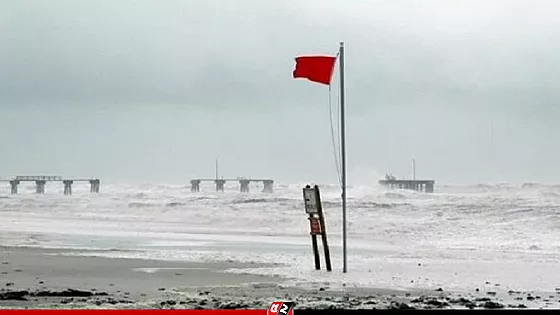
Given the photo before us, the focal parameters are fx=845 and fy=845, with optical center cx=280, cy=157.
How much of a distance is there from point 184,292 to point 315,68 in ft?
13.4

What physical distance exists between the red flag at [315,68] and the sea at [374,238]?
2906 mm

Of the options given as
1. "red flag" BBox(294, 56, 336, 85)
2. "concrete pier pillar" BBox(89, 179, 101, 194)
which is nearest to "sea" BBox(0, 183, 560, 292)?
A: "red flag" BBox(294, 56, 336, 85)

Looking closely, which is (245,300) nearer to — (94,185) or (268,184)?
(268,184)

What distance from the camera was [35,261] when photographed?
14375mm

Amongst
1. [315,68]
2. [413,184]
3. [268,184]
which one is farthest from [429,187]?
[315,68]

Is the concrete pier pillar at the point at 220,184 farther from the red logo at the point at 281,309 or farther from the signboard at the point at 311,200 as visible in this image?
the red logo at the point at 281,309

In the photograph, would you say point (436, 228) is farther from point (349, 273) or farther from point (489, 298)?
point (489, 298)

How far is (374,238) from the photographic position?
23.5 metres

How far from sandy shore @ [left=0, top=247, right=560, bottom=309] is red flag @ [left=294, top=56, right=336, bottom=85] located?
3032 millimetres

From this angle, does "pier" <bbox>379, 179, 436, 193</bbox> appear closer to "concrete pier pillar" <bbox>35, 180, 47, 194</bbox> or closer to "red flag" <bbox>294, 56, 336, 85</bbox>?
"concrete pier pillar" <bbox>35, 180, 47, 194</bbox>

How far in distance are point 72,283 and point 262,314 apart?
5084 millimetres

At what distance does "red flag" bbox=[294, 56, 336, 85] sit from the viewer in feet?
41.1

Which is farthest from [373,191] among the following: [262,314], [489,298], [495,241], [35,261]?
[262,314]

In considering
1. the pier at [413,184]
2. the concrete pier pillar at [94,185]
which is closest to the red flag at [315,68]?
the pier at [413,184]
